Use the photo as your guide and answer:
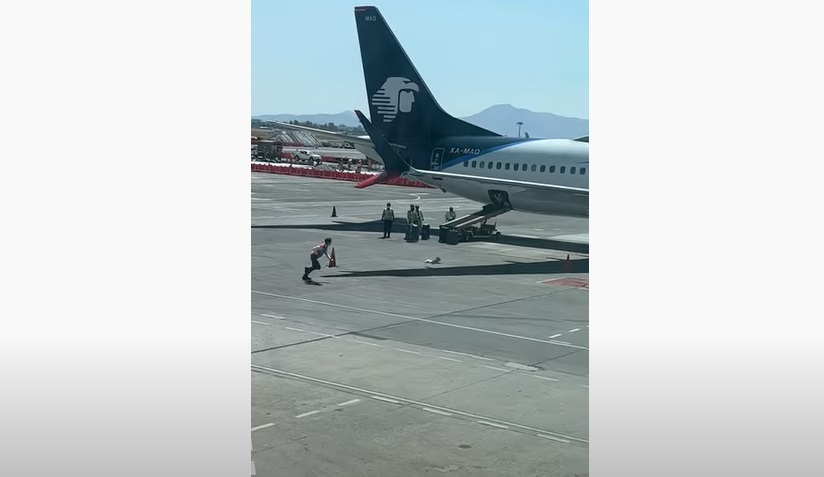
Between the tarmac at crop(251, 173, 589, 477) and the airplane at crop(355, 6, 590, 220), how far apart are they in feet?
6.23

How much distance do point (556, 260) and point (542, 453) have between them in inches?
712

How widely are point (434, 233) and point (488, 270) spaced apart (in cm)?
928

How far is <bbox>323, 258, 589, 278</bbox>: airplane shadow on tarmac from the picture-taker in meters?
25.1

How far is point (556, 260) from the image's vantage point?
28797mm

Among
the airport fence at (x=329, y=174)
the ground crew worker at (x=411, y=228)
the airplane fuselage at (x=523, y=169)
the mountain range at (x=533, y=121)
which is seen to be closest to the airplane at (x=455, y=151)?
the airplane fuselage at (x=523, y=169)

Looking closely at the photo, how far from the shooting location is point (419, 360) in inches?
617

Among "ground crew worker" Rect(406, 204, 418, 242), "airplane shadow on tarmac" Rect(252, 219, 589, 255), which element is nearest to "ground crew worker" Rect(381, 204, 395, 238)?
"ground crew worker" Rect(406, 204, 418, 242)

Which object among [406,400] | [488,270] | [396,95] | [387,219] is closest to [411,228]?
[387,219]

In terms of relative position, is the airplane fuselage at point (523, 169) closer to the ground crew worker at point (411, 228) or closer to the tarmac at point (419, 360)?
the ground crew worker at point (411, 228)

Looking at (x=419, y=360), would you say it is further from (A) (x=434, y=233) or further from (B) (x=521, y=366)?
(A) (x=434, y=233)

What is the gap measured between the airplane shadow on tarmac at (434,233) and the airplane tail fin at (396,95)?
11.3 feet

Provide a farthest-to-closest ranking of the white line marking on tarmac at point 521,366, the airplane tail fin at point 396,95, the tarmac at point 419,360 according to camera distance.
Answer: the airplane tail fin at point 396,95 < the white line marking on tarmac at point 521,366 < the tarmac at point 419,360

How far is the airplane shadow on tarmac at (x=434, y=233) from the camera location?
32.2 m

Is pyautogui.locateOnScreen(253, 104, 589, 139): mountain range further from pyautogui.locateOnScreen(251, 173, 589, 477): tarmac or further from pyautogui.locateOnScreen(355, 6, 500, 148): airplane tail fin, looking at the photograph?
pyautogui.locateOnScreen(355, 6, 500, 148): airplane tail fin
